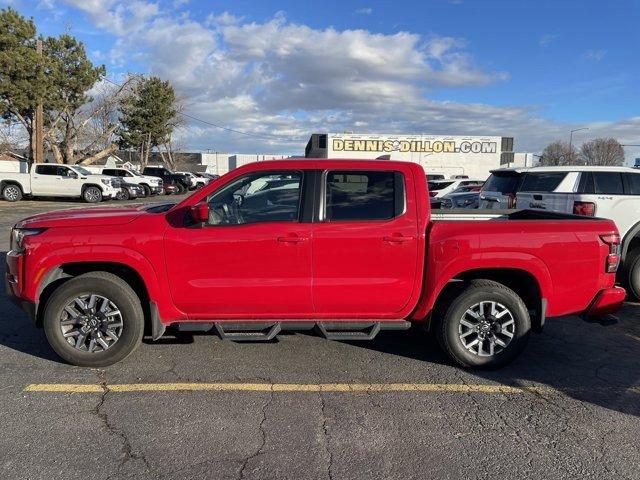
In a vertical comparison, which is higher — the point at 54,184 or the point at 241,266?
the point at 54,184

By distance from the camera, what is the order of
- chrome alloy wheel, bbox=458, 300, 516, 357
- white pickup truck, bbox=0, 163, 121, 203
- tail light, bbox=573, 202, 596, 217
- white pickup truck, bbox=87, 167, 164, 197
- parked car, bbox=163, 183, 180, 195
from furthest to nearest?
1. parked car, bbox=163, 183, 180, 195
2. white pickup truck, bbox=87, 167, 164, 197
3. white pickup truck, bbox=0, 163, 121, 203
4. tail light, bbox=573, 202, 596, 217
5. chrome alloy wheel, bbox=458, 300, 516, 357

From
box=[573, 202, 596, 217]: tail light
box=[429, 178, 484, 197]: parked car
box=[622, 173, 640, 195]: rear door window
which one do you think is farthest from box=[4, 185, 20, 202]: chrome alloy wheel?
box=[622, 173, 640, 195]: rear door window

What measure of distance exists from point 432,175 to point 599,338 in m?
22.7

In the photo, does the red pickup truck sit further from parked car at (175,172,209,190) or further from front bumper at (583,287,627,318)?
parked car at (175,172,209,190)

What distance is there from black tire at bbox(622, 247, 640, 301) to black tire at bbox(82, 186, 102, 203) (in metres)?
22.8

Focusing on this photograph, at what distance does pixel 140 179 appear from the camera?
3125 cm

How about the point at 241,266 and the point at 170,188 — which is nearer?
the point at 241,266

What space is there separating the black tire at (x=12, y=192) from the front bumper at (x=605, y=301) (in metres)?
25.3

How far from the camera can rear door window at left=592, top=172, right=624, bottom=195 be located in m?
7.65

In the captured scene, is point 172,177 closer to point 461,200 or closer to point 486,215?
point 461,200

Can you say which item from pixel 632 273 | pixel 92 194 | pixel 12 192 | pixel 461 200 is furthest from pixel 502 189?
pixel 12 192

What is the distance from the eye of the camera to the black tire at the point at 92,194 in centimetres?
2438

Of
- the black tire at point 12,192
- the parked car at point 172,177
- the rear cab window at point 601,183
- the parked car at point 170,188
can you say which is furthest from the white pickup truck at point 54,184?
the rear cab window at point 601,183

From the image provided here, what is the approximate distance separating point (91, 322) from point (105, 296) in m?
0.28
